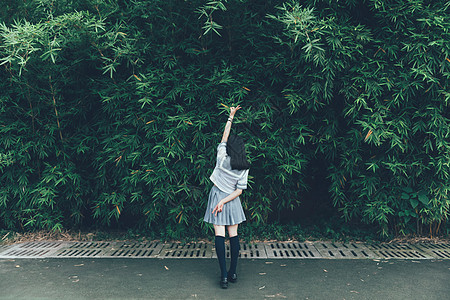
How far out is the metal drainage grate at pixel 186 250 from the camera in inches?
170

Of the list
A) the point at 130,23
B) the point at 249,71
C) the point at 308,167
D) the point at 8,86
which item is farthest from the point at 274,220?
the point at 8,86

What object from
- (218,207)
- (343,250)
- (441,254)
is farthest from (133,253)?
(441,254)

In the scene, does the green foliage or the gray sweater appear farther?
the green foliage

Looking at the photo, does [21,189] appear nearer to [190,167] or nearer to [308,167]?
[190,167]

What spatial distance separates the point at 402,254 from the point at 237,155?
249 cm

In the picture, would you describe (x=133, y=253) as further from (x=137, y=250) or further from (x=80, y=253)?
(x=80, y=253)

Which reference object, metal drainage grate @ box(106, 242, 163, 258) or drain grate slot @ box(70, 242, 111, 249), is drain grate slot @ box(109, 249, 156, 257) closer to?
metal drainage grate @ box(106, 242, 163, 258)

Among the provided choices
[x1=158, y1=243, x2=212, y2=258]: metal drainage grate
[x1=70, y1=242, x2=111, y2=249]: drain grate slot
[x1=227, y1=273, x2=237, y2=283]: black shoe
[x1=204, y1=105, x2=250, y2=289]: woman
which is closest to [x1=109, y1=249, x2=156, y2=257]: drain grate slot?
[x1=158, y1=243, x2=212, y2=258]: metal drainage grate

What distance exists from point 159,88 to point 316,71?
1.88 m

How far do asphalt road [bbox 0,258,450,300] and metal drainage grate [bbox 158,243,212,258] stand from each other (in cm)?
17

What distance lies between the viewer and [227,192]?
3.41 meters

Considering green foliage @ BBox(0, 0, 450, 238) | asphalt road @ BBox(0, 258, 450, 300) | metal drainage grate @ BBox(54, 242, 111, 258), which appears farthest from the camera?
metal drainage grate @ BBox(54, 242, 111, 258)

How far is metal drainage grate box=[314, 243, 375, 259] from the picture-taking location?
4.29 m

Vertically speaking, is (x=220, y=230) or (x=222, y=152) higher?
(x=222, y=152)
